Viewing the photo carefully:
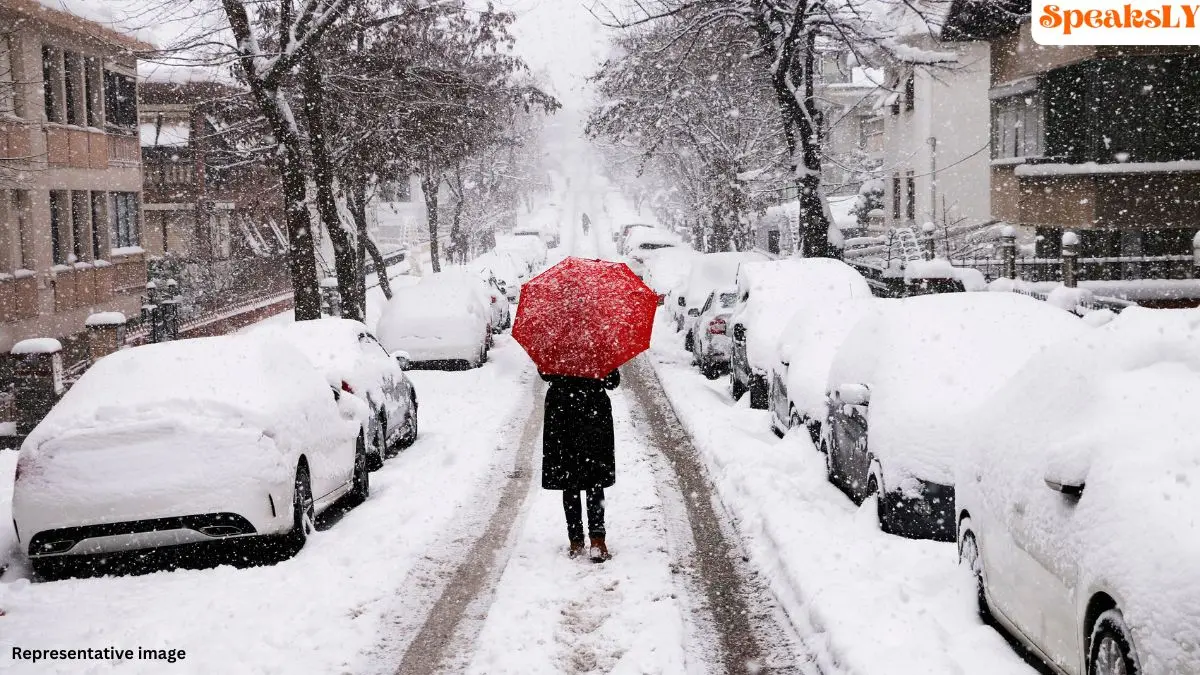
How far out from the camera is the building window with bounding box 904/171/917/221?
41094 millimetres

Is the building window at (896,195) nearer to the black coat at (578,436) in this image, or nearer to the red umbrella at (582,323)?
the red umbrella at (582,323)

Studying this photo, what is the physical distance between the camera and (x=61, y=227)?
1100 inches

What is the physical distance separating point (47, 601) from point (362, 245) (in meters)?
23.4

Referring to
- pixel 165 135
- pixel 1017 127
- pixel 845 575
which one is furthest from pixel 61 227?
pixel 845 575

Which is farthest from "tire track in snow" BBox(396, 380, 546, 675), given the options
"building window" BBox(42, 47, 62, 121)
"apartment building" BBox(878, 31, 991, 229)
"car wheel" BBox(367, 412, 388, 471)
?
"apartment building" BBox(878, 31, 991, 229)

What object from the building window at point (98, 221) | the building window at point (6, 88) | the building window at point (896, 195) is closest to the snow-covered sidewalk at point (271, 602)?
the building window at point (6, 88)

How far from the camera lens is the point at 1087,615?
464cm

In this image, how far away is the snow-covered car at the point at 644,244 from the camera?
46.0 m

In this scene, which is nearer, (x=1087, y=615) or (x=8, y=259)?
(x=1087, y=615)

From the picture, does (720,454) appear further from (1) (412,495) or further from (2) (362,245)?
(2) (362,245)

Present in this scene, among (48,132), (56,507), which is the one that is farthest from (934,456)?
(48,132)

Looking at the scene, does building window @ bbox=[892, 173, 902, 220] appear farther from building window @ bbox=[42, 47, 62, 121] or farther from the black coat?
the black coat

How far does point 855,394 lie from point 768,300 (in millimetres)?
7423

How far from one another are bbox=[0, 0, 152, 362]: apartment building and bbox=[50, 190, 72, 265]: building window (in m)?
0.02
